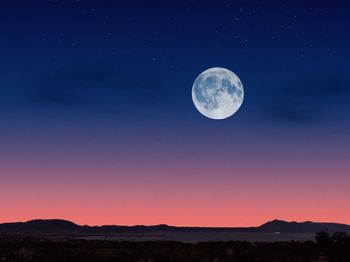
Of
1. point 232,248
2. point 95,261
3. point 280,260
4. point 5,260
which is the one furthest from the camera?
point 232,248

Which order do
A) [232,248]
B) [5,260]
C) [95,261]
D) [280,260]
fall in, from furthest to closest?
[232,248] < [5,260] < [95,261] < [280,260]

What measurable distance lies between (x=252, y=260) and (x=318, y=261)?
6973 millimetres

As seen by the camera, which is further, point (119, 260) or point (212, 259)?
point (212, 259)

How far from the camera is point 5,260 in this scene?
2165 inches

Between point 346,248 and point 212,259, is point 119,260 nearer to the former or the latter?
point 212,259

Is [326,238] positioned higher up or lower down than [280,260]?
higher up

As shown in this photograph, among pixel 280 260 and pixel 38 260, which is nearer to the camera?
pixel 280 260

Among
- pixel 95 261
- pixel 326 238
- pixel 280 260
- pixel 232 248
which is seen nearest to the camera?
pixel 280 260

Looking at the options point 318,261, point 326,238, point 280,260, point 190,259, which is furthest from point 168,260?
point 326,238

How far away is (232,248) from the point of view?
233 ft

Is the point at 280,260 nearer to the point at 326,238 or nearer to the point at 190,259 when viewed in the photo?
the point at 190,259

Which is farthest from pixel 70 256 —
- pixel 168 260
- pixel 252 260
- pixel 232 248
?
pixel 232 248

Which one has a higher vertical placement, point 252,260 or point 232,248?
point 232,248

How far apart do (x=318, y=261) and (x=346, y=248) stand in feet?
22.5
